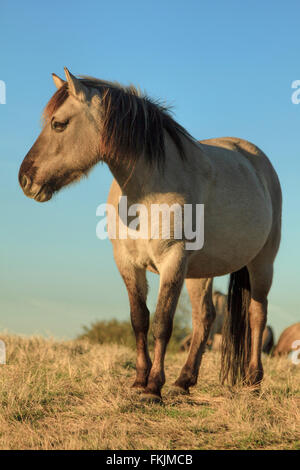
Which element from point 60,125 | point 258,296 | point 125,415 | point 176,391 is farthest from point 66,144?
Result: point 258,296

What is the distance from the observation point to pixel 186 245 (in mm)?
5230

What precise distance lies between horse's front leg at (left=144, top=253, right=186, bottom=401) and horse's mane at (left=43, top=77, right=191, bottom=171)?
100 cm

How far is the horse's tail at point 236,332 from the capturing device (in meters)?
6.79

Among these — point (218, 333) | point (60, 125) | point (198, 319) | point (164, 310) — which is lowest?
point (218, 333)

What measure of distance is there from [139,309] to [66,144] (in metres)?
1.84

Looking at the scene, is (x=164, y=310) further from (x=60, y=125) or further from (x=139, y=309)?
(x=60, y=125)

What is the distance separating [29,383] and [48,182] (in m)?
2.18

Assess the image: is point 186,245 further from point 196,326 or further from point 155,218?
point 196,326

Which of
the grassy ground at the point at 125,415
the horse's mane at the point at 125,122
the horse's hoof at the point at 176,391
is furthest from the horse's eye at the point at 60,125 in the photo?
the horse's hoof at the point at 176,391

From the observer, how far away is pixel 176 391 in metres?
5.72

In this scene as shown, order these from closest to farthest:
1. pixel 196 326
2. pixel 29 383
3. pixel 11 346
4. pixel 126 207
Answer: pixel 126 207 < pixel 29 383 < pixel 196 326 < pixel 11 346
